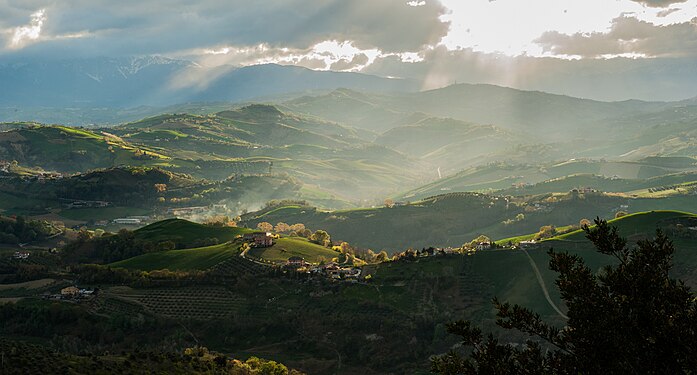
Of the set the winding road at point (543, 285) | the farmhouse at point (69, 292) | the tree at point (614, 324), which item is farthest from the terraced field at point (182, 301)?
the tree at point (614, 324)

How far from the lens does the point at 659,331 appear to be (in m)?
22.2

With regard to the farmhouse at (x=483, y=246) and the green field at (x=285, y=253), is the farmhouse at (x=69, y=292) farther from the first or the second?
the farmhouse at (x=483, y=246)

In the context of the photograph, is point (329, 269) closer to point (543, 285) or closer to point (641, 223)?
point (543, 285)

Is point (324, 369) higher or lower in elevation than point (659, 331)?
lower

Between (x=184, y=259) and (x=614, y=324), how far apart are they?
173028 mm

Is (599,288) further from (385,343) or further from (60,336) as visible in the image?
(60,336)

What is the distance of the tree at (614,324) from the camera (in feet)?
71.9

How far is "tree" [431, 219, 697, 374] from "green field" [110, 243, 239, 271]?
510 feet

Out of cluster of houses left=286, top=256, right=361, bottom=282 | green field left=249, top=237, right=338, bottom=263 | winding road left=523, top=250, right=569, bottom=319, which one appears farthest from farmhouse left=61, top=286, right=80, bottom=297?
winding road left=523, top=250, right=569, bottom=319

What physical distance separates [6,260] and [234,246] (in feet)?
251

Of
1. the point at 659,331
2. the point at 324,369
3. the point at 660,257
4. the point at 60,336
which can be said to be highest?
the point at 660,257

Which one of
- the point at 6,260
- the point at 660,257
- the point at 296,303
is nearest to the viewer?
the point at 660,257

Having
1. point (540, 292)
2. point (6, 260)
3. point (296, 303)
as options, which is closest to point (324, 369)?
point (296, 303)

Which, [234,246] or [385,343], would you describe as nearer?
[385,343]
